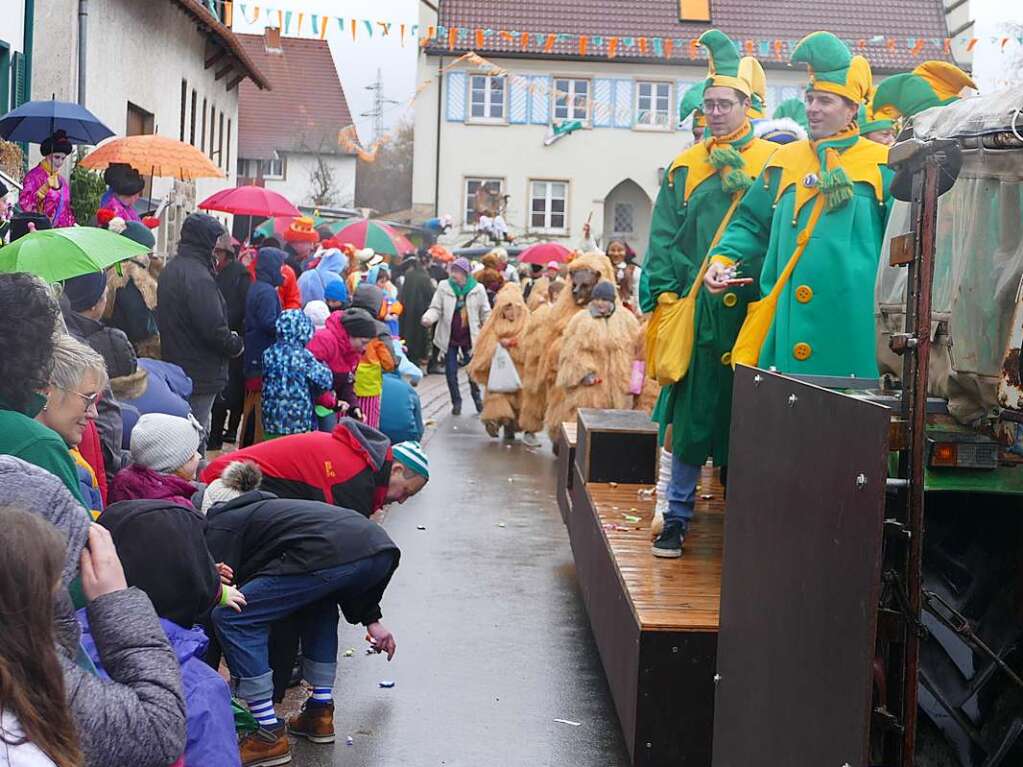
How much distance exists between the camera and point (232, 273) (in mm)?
12422

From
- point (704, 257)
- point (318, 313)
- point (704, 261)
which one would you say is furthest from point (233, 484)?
point (318, 313)

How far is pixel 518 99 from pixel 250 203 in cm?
3111

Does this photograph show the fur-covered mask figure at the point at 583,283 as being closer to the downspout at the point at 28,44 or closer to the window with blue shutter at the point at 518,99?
the downspout at the point at 28,44

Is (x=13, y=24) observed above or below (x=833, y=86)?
above

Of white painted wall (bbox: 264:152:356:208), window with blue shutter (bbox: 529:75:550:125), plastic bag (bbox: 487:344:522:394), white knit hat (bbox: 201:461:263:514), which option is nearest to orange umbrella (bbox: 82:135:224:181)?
plastic bag (bbox: 487:344:522:394)

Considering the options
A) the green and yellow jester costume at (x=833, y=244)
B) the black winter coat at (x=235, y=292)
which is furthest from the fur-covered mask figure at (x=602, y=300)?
the green and yellow jester costume at (x=833, y=244)

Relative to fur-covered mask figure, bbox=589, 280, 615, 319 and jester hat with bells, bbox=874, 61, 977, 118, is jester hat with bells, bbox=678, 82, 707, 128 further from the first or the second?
fur-covered mask figure, bbox=589, 280, 615, 319

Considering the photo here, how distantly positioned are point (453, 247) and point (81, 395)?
4237 cm

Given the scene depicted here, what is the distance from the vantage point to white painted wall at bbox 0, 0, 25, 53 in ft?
52.0

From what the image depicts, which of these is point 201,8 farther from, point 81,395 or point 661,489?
point 81,395

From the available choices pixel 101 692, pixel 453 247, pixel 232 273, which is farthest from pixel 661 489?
pixel 453 247

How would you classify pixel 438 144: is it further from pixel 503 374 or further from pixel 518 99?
pixel 503 374

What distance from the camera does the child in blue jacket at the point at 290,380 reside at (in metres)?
10.6

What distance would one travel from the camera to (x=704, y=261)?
22.6 ft
